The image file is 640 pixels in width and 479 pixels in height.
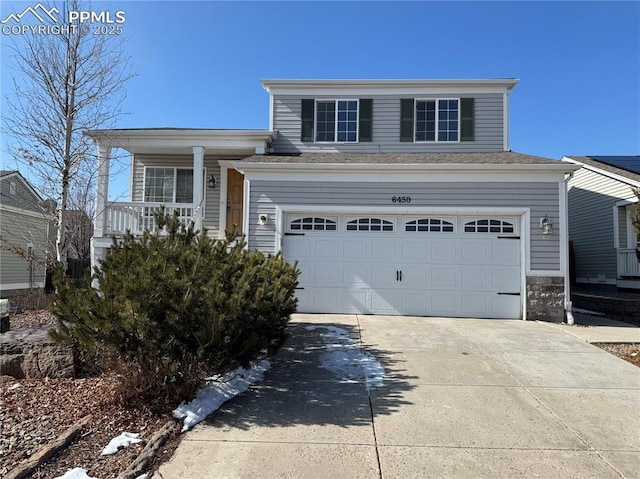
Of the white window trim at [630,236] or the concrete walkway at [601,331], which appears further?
the white window trim at [630,236]

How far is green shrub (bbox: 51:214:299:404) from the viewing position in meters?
3.61

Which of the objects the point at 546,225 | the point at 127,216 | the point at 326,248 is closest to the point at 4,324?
the point at 127,216

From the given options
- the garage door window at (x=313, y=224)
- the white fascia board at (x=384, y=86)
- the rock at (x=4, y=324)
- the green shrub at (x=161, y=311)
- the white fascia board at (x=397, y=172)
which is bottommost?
the rock at (x=4, y=324)

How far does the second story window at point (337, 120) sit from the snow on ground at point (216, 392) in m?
7.87

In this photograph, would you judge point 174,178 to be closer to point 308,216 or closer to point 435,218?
point 308,216

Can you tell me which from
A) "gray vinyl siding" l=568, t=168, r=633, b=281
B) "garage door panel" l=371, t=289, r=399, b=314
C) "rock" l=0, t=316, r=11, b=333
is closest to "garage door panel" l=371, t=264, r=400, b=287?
"garage door panel" l=371, t=289, r=399, b=314

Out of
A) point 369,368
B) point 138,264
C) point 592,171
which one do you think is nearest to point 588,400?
point 369,368

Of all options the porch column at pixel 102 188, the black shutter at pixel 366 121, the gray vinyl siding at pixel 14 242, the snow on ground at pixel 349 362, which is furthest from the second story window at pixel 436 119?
the gray vinyl siding at pixel 14 242

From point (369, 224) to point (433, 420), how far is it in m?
5.90

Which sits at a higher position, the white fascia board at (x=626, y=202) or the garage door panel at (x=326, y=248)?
the white fascia board at (x=626, y=202)

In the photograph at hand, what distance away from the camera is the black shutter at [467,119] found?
11281mm

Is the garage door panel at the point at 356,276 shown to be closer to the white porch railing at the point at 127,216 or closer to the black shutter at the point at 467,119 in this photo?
→ the white porch railing at the point at 127,216

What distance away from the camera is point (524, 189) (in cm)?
897

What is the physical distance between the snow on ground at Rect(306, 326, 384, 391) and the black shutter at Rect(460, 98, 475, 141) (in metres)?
7.19
